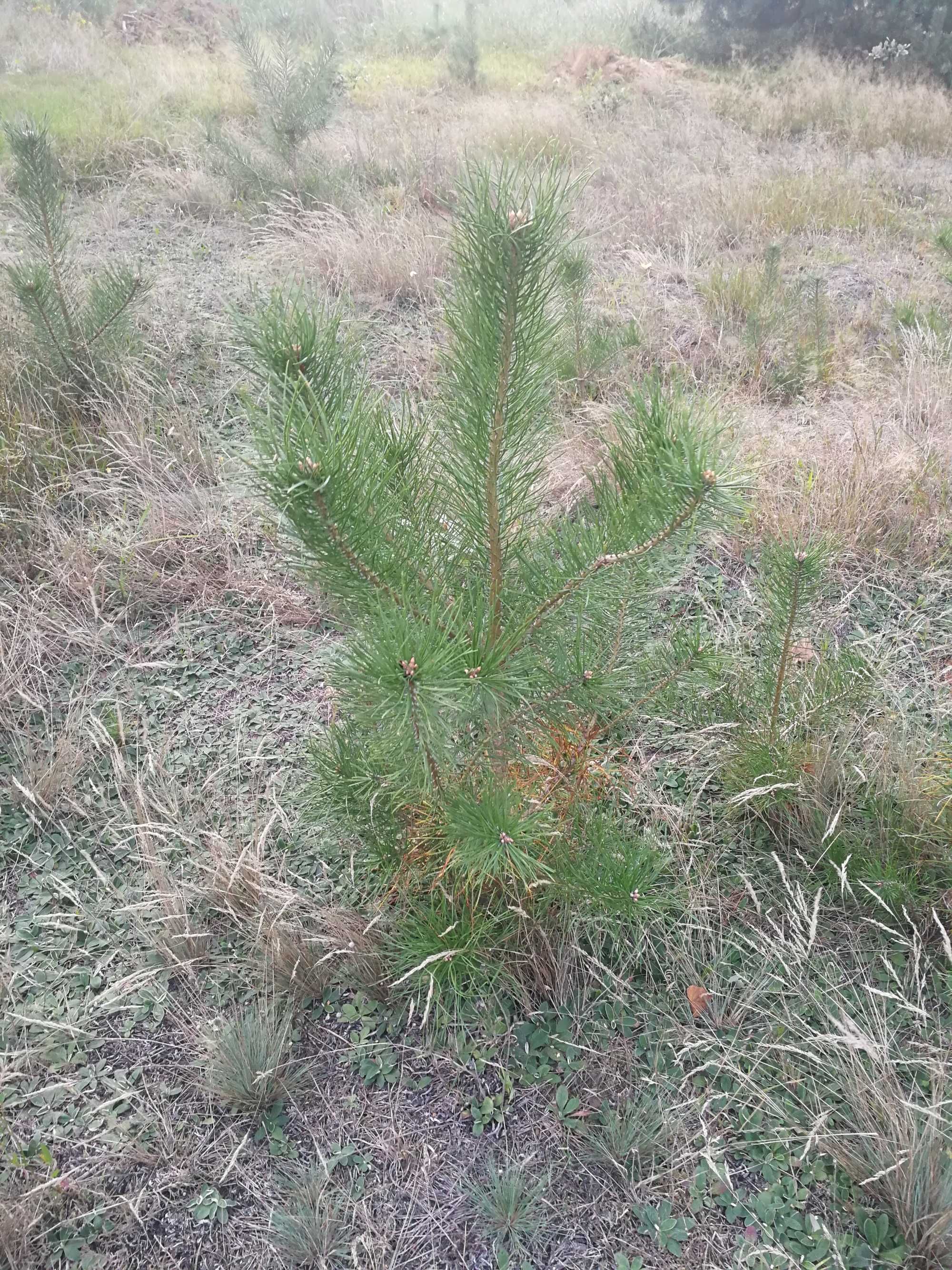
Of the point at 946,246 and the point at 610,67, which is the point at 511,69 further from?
the point at 946,246

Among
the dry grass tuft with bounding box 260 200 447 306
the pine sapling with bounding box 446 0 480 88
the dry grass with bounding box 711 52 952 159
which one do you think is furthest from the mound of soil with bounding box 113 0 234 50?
the dry grass tuft with bounding box 260 200 447 306

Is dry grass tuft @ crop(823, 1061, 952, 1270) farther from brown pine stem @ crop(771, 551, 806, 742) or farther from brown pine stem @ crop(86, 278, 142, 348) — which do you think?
brown pine stem @ crop(86, 278, 142, 348)

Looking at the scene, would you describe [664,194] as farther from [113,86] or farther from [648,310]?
[113,86]

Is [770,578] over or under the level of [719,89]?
under

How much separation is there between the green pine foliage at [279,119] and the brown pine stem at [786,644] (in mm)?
5389

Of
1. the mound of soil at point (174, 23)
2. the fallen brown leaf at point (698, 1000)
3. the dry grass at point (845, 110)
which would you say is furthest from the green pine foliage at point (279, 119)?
the mound of soil at point (174, 23)

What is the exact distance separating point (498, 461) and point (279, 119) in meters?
5.86

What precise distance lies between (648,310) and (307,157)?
12.0 feet

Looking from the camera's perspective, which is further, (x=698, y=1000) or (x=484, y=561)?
(x=698, y=1000)

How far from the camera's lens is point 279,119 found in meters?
5.82

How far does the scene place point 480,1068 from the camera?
163 cm

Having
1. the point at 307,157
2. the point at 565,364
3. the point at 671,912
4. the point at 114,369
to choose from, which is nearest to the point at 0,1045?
the point at 671,912

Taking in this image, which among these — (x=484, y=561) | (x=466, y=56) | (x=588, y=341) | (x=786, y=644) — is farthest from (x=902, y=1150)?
(x=466, y=56)

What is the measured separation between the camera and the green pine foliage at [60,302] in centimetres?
309
